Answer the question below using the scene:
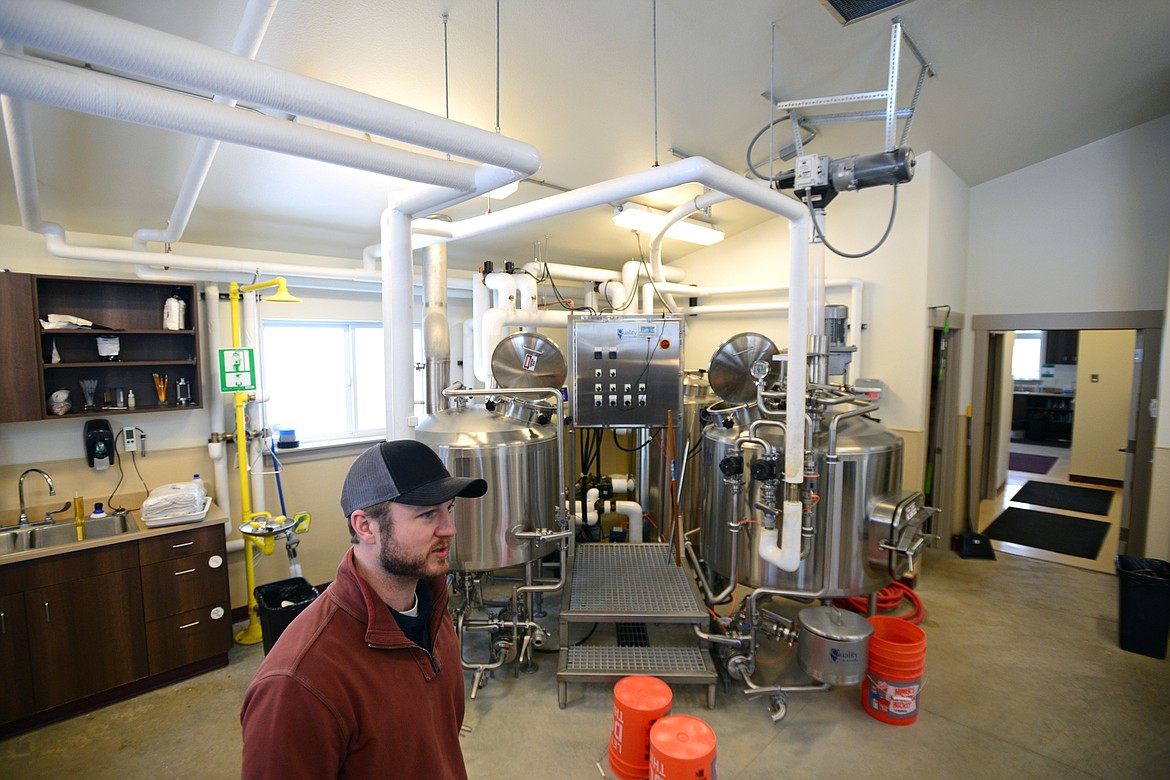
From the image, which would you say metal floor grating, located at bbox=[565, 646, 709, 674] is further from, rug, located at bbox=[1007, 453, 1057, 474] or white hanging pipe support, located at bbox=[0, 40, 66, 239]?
rug, located at bbox=[1007, 453, 1057, 474]

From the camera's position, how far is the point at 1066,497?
650 centimetres

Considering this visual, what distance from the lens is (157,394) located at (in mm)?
3543

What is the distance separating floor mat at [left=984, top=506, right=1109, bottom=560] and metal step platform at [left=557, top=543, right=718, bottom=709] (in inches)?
158

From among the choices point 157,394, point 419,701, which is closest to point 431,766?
point 419,701

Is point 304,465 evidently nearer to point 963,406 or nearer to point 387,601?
point 387,601

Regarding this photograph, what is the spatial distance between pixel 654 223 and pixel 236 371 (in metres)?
3.16

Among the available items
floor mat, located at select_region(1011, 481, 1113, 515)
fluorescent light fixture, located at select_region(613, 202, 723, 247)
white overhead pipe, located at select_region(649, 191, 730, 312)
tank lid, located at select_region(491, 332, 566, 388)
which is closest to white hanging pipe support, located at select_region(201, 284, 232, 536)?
tank lid, located at select_region(491, 332, 566, 388)

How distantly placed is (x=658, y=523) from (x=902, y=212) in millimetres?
3281

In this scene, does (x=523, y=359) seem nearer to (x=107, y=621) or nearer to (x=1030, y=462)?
(x=107, y=621)

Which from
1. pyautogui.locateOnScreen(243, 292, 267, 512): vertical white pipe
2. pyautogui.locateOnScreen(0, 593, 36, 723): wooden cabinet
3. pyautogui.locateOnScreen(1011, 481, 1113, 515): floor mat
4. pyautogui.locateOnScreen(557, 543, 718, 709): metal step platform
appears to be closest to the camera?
pyautogui.locateOnScreen(0, 593, 36, 723): wooden cabinet

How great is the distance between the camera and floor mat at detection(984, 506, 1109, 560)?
16.5 feet

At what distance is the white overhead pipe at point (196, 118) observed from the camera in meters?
1.15

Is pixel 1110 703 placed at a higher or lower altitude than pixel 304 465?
lower

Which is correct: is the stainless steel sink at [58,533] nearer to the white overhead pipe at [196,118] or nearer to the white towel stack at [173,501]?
the white towel stack at [173,501]
